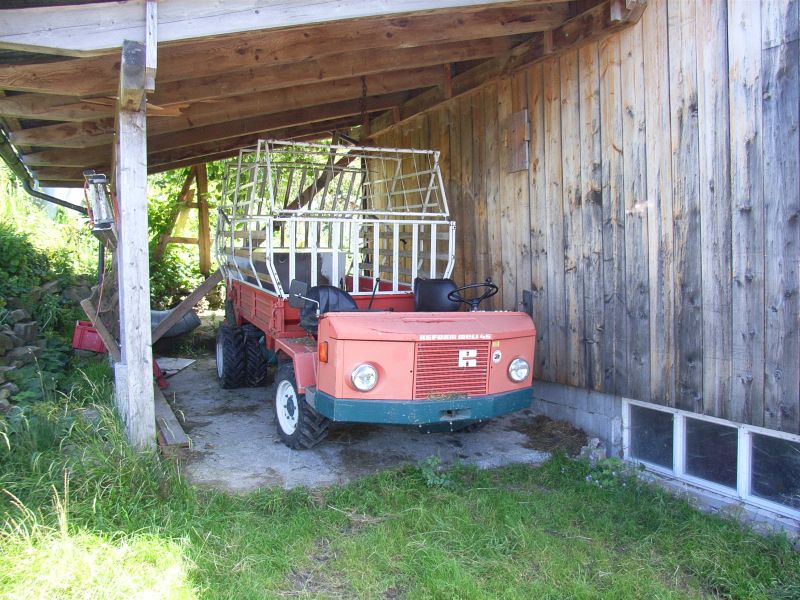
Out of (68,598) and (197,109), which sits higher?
(197,109)

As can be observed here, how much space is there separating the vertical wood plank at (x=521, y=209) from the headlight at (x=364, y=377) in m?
2.43

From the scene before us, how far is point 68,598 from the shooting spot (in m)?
2.98

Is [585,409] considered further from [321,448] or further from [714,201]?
[321,448]

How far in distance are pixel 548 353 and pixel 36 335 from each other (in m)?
5.90

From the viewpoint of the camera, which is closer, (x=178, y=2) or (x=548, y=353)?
(x=178, y=2)

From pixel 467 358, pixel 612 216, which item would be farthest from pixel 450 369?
pixel 612 216

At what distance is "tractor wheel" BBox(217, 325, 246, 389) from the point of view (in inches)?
287

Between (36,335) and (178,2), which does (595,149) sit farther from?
(36,335)

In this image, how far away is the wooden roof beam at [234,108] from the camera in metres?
6.38

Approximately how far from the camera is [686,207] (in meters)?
4.46

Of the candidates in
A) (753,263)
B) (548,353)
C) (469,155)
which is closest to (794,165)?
(753,263)

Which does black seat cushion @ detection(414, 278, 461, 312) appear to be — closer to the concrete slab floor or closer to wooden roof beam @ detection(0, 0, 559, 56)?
the concrete slab floor

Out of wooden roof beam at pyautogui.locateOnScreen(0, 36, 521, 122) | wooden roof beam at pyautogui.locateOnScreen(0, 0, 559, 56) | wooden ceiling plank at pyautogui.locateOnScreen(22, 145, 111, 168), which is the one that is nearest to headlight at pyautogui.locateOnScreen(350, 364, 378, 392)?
wooden roof beam at pyautogui.locateOnScreen(0, 0, 559, 56)

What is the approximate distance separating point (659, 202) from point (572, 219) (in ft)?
3.18
